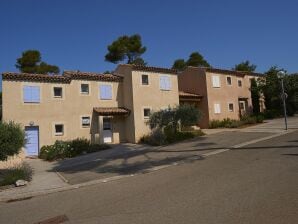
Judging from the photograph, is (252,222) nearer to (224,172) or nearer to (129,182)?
(224,172)

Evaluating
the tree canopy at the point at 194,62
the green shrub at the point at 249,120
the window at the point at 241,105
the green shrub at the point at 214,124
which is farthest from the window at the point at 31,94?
the tree canopy at the point at 194,62

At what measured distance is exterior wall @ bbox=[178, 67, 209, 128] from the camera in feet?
98.4

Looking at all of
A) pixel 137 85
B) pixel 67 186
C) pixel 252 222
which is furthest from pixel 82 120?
pixel 252 222

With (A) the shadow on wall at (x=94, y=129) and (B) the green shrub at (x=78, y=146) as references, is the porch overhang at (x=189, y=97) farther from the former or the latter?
(B) the green shrub at (x=78, y=146)

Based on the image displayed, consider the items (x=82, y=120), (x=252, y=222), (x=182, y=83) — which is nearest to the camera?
(x=252, y=222)

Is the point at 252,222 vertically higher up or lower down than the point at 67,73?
lower down

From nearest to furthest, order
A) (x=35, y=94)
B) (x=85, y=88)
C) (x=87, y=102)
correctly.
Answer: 1. (x=35, y=94)
2. (x=87, y=102)
3. (x=85, y=88)

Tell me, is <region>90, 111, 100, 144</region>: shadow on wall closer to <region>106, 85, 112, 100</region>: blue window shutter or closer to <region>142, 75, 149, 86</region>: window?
<region>106, 85, 112, 100</region>: blue window shutter

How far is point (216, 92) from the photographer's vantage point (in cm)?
3061

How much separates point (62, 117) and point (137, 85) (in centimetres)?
619

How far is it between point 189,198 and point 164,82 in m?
19.3

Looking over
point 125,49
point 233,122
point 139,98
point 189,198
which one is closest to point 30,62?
point 125,49

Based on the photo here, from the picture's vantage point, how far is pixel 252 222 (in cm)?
569

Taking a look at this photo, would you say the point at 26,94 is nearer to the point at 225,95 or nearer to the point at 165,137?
the point at 165,137
